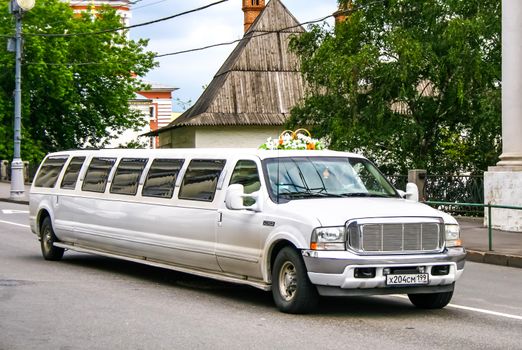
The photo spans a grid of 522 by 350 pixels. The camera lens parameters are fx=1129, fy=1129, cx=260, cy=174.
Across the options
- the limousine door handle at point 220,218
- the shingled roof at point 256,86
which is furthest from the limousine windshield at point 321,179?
the shingled roof at point 256,86

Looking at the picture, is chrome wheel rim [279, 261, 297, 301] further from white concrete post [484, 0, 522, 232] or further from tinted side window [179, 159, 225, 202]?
white concrete post [484, 0, 522, 232]

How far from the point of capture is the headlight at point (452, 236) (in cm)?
1142

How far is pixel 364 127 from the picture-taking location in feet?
99.9

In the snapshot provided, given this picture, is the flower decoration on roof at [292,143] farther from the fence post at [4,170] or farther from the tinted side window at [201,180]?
the fence post at [4,170]

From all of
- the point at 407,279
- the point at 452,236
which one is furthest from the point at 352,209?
the point at 452,236

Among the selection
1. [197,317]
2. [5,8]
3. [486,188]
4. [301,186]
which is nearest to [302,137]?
[301,186]

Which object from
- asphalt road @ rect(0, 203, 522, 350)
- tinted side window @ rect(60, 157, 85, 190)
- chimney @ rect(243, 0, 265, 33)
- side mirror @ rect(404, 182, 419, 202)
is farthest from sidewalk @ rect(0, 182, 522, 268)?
chimney @ rect(243, 0, 265, 33)

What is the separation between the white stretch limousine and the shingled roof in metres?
45.3

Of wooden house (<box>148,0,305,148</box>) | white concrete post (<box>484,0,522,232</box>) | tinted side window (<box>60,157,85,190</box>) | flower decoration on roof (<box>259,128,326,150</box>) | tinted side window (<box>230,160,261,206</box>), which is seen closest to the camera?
tinted side window (<box>230,160,261,206</box>)

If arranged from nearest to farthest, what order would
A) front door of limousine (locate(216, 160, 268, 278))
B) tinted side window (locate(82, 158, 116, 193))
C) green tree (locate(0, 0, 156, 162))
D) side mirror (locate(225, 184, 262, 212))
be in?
front door of limousine (locate(216, 160, 268, 278)), side mirror (locate(225, 184, 262, 212)), tinted side window (locate(82, 158, 116, 193)), green tree (locate(0, 0, 156, 162))

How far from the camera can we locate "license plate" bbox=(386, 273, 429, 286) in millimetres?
10805

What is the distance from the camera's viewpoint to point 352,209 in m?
11.1

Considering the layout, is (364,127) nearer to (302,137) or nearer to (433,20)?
(433,20)

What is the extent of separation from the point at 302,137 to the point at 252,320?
14.8 ft
